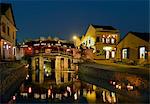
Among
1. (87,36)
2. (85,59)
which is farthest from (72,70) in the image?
(87,36)

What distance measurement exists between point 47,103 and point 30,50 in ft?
111

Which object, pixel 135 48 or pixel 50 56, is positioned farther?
pixel 50 56

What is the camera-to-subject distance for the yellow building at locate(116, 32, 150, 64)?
29.5 meters

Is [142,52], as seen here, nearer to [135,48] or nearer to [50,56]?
[135,48]

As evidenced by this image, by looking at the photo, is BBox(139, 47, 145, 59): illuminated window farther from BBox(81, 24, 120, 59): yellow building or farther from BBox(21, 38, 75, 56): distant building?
BBox(21, 38, 75, 56): distant building

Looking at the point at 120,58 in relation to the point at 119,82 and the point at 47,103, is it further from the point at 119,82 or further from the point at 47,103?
the point at 47,103

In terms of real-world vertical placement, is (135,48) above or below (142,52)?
above

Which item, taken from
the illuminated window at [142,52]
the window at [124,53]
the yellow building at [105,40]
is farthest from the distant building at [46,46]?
the illuminated window at [142,52]

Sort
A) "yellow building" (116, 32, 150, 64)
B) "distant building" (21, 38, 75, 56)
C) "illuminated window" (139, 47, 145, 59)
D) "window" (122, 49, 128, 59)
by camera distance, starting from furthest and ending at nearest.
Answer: "distant building" (21, 38, 75, 56)
"window" (122, 49, 128, 59)
"illuminated window" (139, 47, 145, 59)
"yellow building" (116, 32, 150, 64)

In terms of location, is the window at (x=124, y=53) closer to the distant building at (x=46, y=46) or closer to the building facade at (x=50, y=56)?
the building facade at (x=50, y=56)

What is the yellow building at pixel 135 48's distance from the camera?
29516mm

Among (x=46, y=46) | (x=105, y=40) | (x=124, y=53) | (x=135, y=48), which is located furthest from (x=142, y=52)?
(x=46, y=46)

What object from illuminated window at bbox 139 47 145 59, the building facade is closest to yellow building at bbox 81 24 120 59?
the building facade

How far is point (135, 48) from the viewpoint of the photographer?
3200 centimetres
